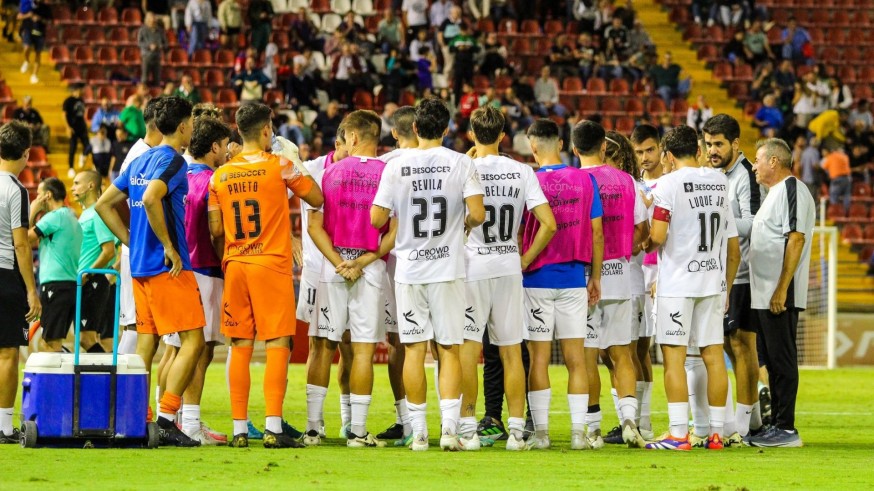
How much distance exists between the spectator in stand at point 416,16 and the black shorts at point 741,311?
21.1 m

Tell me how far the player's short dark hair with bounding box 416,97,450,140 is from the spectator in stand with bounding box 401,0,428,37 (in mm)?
22010

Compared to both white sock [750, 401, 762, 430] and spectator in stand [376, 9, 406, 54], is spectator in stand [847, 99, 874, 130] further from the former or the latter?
white sock [750, 401, 762, 430]

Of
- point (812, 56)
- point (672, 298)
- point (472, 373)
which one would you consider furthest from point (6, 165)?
point (812, 56)

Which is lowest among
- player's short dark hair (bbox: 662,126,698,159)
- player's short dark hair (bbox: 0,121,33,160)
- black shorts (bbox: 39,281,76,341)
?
black shorts (bbox: 39,281,76,341)

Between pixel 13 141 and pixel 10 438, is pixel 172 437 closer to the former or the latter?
pixel 10 438

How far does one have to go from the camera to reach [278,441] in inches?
379

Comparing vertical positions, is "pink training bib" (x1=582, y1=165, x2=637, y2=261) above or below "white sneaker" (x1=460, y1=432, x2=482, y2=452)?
above

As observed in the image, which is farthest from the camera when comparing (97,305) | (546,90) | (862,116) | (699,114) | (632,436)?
(862,116)

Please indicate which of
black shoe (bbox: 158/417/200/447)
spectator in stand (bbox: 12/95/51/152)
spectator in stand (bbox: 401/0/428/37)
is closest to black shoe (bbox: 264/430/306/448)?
black shoe (bbox: 158/417/200/447)

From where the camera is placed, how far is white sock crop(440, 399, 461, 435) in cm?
938

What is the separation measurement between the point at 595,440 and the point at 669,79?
2321 cm

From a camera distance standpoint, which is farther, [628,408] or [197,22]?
[197,22]

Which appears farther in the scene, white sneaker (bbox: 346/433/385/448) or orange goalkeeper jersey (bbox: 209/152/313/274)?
white sneaker (bbox: 346/433/385/448)

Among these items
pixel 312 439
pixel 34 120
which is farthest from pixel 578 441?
pixel 34 120
